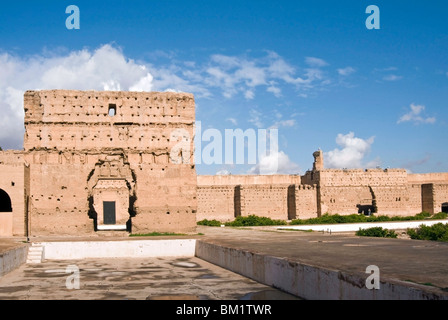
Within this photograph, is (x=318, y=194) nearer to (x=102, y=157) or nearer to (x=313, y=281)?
(x=102, y=157)

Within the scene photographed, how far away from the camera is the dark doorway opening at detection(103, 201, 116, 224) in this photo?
122 ft

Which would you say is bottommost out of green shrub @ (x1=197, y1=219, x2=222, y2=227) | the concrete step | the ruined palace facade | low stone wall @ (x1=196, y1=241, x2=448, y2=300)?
green shrub @ (x1=197, y1=219, x2=222, y2=227)

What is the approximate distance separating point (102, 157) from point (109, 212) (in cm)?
1509

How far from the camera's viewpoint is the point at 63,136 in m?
22.9

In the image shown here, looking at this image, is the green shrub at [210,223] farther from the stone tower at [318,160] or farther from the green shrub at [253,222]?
the stone tower at [318,160]

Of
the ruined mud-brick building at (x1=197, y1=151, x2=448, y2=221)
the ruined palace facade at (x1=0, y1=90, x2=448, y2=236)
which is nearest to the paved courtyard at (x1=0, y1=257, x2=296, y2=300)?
the ruined palace facade at (x1=0, y1=90, x2=448, y2=236)

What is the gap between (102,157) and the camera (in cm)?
2312

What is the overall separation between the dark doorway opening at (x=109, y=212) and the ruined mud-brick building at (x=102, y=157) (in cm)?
1390

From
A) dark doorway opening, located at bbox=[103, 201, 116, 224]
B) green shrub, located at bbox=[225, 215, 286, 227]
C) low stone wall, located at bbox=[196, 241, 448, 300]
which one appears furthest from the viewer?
dark doorway opening, located at bbox=[103, 201, 116, 224]

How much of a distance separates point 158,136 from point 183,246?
8.46m

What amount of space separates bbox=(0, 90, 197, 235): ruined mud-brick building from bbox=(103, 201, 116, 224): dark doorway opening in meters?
13.9

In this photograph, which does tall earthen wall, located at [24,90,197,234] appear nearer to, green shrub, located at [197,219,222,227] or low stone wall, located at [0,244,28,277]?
low stone wall, located at [0,244,28,277]

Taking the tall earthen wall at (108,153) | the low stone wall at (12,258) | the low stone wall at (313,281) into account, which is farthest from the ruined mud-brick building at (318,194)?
the low stone wall at (313,281)

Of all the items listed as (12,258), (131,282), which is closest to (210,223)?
(12,258)
